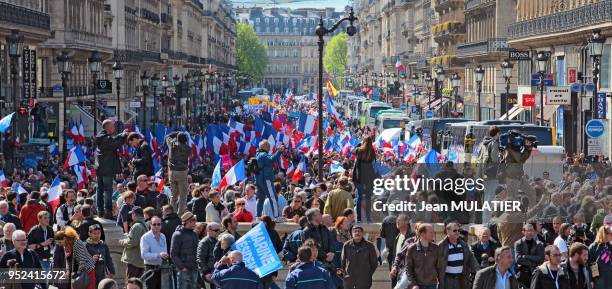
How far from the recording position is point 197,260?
62.4 feet

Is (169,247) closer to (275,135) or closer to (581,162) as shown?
(581,162)

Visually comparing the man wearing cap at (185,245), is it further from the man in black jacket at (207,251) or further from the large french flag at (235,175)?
the large french flag at (235,175)

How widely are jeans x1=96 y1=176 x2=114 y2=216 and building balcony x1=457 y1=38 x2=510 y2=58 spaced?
5405 cm

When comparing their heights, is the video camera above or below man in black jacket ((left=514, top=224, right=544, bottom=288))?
above

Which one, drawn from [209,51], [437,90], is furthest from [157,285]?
[209,51]

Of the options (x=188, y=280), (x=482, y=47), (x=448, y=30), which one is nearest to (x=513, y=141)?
(x=188, y=280)

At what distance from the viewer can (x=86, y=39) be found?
254ft

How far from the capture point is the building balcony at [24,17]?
56688 millimetres

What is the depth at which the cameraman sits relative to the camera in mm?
23362

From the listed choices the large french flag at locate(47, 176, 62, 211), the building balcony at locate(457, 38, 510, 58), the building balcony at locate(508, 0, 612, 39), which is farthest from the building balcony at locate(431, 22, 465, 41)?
the large french flag at locate(47, 176, 62, 211)

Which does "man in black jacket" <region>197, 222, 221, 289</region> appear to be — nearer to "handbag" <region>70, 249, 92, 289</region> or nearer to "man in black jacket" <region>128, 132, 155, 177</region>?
"handbag" <region>70, 249, 92, 289</region>

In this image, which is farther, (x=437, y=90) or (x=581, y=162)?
(x=437, y=90)

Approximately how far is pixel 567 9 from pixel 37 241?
141 ft

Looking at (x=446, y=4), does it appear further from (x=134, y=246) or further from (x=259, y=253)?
(x=259, y=253)
